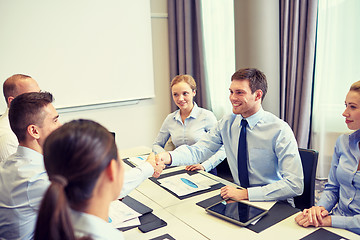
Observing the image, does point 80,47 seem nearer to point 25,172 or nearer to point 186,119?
point 186,119

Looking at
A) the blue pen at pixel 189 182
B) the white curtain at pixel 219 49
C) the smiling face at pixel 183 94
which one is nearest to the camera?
the blue pen at pixel 189 182

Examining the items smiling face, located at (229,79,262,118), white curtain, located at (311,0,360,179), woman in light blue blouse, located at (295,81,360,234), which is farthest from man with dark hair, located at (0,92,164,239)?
white curtain, located at (311,0,360,179)

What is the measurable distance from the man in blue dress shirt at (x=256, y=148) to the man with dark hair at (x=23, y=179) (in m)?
0.85

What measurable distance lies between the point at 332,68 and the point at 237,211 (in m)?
2.40

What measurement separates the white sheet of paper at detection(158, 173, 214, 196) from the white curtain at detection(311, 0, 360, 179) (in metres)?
1.99

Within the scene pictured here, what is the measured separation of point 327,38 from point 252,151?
194 centimetres

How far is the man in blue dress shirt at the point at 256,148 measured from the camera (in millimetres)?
1813

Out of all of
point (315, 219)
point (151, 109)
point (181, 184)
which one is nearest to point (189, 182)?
point (181, 184)

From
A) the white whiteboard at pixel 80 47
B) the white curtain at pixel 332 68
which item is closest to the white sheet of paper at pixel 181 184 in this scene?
the white curtain at pixel 332 68

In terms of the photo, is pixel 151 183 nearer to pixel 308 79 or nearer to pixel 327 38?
pixel 308 79

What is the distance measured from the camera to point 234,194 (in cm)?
180

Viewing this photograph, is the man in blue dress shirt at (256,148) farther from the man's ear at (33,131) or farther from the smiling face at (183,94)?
the man's ear at (33,131)

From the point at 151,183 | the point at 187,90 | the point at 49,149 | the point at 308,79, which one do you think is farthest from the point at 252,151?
the point at 308,79

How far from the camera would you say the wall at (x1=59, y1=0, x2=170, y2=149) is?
438 centimetres
